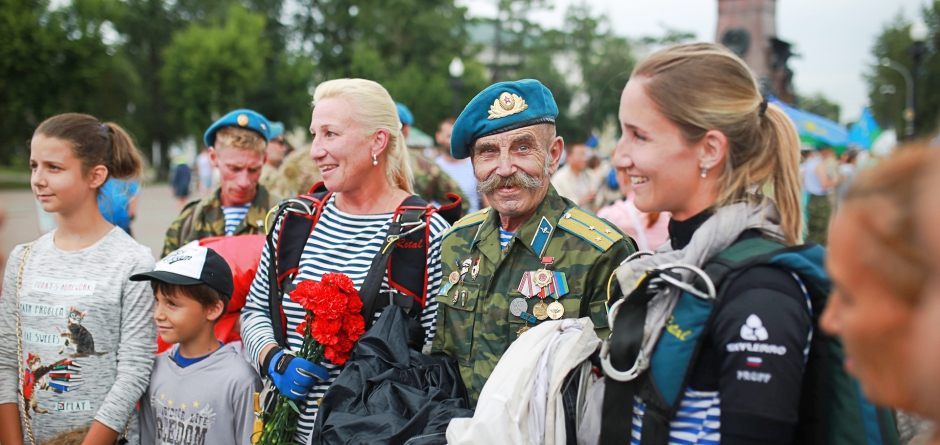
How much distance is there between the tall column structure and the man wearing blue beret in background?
8.51 metres

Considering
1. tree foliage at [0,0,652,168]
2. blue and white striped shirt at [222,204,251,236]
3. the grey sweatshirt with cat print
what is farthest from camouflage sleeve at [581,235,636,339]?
tree foliage at [0,0,652,168]

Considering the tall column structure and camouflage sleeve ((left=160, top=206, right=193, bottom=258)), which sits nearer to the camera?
camouflage sleeve ((left=160, top=206, right=193, bottom=258))

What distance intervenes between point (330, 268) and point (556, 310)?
102cm

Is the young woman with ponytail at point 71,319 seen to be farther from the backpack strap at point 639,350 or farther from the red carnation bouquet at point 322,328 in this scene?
the backpack strap at point 639,350

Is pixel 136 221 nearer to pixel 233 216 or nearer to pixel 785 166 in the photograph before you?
pixel 233 216

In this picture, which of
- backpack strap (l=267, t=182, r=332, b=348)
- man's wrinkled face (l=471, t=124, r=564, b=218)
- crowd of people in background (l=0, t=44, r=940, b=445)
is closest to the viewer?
crowd of people in background (l=0, t=44, r=940, b=445)

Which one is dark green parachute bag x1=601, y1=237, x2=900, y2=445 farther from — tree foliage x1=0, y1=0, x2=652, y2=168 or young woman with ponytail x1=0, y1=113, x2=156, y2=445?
tree foliage x1=0, y1=0, x2=652, y2=168

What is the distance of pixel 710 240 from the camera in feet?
5.35

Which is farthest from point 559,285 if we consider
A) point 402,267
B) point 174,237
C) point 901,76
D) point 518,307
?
point 901,76

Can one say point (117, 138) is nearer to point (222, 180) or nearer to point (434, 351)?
point (222, 180)

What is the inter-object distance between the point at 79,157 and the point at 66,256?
0.47 metres

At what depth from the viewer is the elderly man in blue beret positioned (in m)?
2.41

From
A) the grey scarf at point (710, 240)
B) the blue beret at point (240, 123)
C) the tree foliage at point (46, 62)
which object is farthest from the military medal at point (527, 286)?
the tree foliage at point (46, 62)

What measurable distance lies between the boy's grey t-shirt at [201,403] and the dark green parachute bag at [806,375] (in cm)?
189
